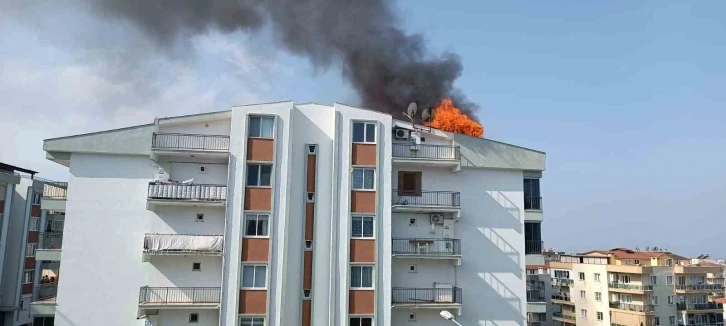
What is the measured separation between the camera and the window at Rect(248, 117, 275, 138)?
25.5 metres

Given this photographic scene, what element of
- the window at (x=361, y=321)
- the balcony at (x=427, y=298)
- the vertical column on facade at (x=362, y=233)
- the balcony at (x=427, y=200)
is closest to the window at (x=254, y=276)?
the vertical column on facade at (x=362, y=233)

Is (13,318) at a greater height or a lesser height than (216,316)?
lesser

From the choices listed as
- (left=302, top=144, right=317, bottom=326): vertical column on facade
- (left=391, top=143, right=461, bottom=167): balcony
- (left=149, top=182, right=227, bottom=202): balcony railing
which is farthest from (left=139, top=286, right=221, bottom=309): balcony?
(left=391, top=143, right=461, bottom=167): balcony

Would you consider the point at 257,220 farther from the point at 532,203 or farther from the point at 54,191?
the point at 532,203

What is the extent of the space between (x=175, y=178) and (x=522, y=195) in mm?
17675

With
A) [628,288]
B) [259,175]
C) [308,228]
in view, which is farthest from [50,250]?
[628,288]

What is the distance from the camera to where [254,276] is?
2425cm

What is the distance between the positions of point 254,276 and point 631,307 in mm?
50229

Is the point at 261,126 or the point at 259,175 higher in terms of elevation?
the point at 261,126

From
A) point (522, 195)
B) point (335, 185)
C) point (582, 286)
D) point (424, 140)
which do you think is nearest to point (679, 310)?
point (582, 286)

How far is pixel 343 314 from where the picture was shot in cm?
2431

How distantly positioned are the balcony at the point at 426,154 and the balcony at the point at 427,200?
147 cm

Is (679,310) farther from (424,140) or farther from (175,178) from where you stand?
(175,178)

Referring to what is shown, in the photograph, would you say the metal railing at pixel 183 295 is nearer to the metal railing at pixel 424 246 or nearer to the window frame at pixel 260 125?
the window frame at pixel 260 125
